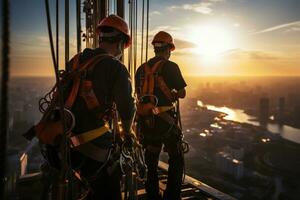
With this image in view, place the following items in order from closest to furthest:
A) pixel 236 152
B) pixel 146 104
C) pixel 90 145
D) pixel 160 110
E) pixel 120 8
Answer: pixel 90 145 < pixel 146 104 < pixel 160 110 < pixel 120 8 < pixel 236 152

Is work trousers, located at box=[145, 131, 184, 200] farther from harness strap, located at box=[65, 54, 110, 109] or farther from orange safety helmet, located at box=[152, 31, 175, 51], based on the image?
harness strap, located at box=[65, 54, 110, 109]

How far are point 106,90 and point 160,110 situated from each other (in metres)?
1.51

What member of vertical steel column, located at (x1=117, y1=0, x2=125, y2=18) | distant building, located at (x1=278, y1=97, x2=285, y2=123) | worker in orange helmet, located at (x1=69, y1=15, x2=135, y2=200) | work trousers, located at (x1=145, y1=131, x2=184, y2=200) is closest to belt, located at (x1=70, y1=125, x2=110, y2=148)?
worker in orange helmet, located at (x1=69, y1=15, x2=135, y2=200)

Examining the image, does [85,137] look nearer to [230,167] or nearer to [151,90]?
[151,90]

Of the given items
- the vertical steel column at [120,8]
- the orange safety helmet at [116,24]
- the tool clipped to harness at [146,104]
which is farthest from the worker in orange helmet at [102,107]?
the vertical steel column at [120,8]

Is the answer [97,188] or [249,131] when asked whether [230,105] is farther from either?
[97,188]

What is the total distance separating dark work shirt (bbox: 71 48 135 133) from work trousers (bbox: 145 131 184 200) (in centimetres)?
156

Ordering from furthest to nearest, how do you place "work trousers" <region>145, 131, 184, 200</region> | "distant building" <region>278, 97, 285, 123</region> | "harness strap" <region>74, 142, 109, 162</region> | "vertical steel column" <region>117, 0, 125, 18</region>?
"distant building" <region>278, 97, 285, 123</region>, "vertical steel column" <region>117, 0, 125, 18</region>, "work trousers" <region>145, 131, 184, 200</region>, "harness strap" <region>74, 142, 109, 162</region>

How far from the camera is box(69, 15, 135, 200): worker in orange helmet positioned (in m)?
2.21

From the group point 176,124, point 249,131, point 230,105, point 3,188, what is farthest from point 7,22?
point 230,105

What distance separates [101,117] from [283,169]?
86.4 ft

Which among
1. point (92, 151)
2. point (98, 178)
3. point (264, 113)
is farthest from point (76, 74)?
point (264, 113)

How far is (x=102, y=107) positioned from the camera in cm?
227

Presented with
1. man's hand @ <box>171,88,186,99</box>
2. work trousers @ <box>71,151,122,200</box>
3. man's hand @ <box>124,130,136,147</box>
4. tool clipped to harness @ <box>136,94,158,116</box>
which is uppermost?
man's hand @ <box>171,88,186,99</box>
